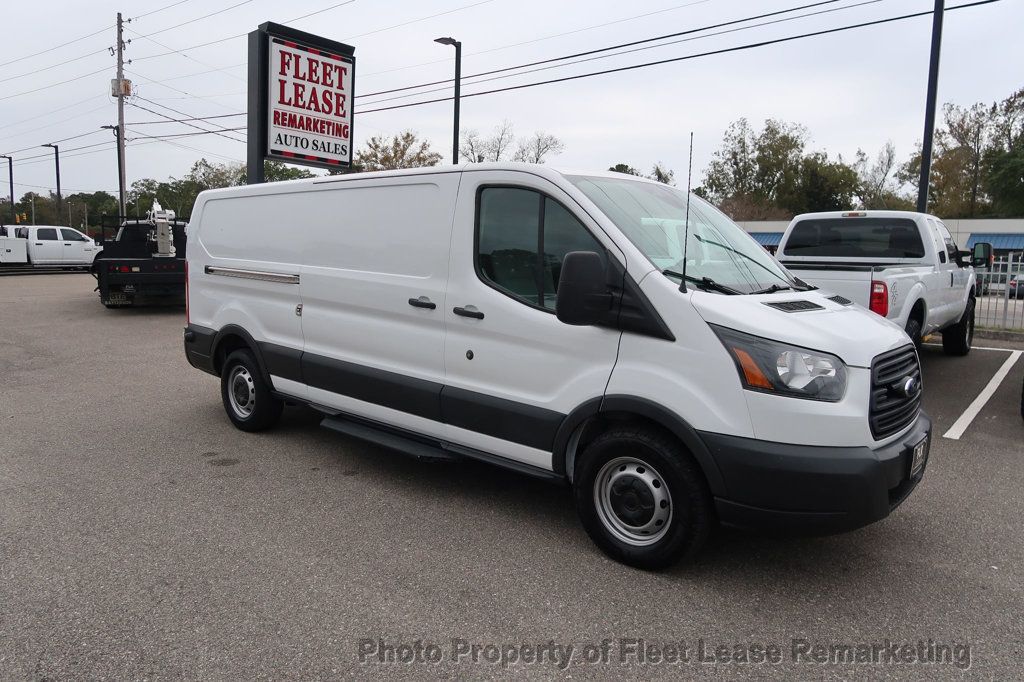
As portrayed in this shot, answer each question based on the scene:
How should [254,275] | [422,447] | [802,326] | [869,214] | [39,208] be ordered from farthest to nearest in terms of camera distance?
[39,208] → [869,214] → [254,275] → [422,447] → [802,326]

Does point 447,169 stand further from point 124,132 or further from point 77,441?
point 124,132

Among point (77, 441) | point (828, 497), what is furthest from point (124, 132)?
point (828, 497)

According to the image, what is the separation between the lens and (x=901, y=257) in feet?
28.2

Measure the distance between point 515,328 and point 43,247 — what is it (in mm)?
31176

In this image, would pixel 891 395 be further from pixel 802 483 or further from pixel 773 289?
pixel 773 289

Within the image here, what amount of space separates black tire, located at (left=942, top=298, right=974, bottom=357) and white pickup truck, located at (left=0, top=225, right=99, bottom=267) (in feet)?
94.2

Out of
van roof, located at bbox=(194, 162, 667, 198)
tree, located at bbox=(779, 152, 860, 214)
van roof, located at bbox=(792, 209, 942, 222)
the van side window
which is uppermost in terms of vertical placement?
tree, located at bbox=(779, 152, 860, 214)

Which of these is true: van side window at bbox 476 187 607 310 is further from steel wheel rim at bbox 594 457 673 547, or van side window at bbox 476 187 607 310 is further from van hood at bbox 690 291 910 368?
Answer: steel wheel rim at bbox 594 457 673 547

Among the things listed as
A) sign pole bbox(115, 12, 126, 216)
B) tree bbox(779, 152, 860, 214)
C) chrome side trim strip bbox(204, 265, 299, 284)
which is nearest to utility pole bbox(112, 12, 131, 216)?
sign pole bbox(115, 12, 126, 216)

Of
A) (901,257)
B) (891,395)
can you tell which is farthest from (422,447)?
(901,257)

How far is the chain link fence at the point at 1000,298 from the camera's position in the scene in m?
13.3

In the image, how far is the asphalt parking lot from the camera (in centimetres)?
296

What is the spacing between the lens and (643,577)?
364 centimetres

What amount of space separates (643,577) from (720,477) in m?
0.68
